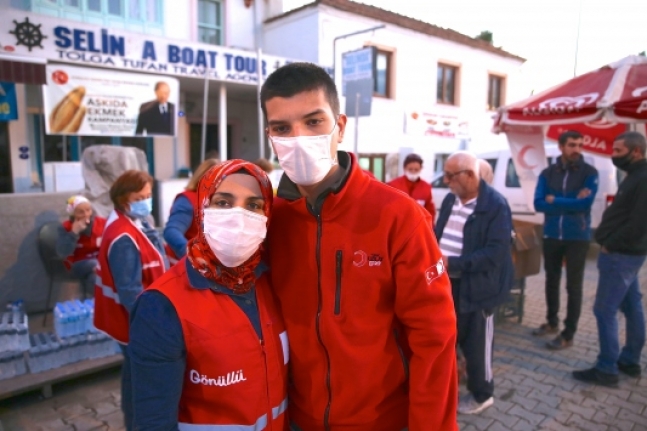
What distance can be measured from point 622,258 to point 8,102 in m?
9.80

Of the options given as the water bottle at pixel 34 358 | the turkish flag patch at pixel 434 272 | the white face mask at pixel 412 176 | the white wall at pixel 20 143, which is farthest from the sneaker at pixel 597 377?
the white wall at pixel 20 143

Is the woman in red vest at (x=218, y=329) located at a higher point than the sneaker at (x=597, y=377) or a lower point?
higher

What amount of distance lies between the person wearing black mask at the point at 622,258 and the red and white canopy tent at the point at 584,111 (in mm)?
1080

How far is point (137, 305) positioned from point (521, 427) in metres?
3.07

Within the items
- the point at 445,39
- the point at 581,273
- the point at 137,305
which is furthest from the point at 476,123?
the point at 137,305

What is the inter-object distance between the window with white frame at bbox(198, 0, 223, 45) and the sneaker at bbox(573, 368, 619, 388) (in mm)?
11974

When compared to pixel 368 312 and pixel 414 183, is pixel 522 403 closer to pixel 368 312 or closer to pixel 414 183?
pixel 368 312

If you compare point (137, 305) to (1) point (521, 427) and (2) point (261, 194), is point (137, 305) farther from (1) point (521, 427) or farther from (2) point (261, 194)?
(1) point (521, 427)

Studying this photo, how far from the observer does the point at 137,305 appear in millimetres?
1440

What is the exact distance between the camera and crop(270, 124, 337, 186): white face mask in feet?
5.07

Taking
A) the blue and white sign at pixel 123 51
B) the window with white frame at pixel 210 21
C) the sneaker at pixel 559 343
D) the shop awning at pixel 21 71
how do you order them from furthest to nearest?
the window with white frame at pixel 210 21
the blue and white sign at pixel 123 51
the shop awning at pixel 21 71
the sneaker at pixel 559 343

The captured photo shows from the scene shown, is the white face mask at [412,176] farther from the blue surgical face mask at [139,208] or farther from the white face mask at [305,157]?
the white face mask at [305,157]

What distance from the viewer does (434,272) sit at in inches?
58.9

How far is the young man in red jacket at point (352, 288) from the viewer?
1483 mm
